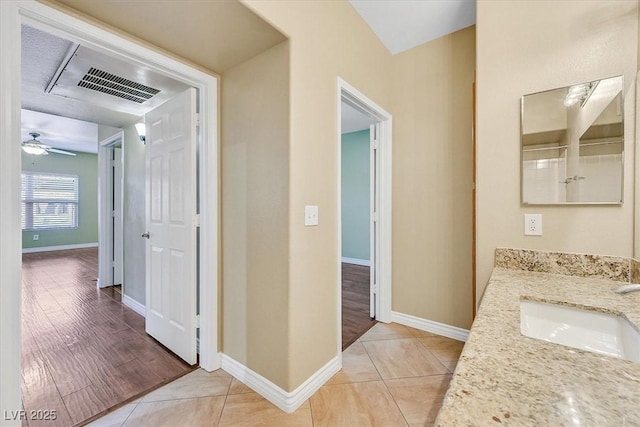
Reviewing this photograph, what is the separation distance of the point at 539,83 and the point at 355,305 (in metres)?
2.58

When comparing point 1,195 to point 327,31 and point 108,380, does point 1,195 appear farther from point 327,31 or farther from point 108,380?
point 327,31

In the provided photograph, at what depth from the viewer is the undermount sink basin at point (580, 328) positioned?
3.06 ft

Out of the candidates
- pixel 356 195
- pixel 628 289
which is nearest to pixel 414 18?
pixel 628 289

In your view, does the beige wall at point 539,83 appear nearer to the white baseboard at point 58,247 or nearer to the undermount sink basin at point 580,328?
the undermount sink basin at point 580,328

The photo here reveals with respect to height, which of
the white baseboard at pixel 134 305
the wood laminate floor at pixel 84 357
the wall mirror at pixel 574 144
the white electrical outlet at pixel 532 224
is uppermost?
the wall mirror at pixel 574 144

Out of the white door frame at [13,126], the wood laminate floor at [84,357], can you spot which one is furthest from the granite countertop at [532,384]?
the wood laminate floor at [84,357]

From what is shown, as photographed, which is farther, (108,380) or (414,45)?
(414,45)

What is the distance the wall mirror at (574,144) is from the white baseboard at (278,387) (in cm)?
165

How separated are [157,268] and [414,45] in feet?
10.1

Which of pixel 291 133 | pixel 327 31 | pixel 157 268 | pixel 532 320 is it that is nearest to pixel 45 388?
pixel 157 268

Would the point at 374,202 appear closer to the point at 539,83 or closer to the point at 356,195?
Result: the point at 539,83

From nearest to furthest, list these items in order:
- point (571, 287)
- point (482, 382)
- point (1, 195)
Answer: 1. point (482, 382)
2. point (1, 195)
3. point (571, 287)

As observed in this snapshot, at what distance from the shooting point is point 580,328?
1.03m

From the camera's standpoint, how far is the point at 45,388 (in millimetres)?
1708
